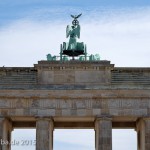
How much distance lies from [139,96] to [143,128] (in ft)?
7.70

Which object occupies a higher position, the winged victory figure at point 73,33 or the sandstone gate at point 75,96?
the winged victory figure at point 73,33

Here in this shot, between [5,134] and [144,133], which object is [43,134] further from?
[144,133]

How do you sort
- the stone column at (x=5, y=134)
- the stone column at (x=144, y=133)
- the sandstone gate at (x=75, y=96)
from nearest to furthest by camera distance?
the stone column at (x=144, y=133)
the stone column at (x=5, y=134)
the sandstone gate at (x=75, y=96)

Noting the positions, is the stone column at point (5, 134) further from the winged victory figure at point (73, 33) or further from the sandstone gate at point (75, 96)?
the winged victory figure at point (73, 33)

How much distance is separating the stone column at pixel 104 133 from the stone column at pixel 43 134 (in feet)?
11.5

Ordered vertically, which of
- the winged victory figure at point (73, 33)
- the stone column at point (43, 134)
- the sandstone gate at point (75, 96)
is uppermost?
the winged victory figure at point (73, 33)

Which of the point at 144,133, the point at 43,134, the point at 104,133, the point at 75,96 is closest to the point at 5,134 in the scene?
Result: the point at 43,134

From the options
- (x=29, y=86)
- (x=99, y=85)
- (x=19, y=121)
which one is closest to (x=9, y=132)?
(x=19, y=121)

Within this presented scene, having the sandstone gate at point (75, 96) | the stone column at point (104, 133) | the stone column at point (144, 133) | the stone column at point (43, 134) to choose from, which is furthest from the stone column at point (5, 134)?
the stone column at point (144, 133)

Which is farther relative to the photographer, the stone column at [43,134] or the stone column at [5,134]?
the stone column at [5,134]

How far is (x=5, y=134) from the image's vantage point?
163 ft

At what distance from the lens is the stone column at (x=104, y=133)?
48094mm

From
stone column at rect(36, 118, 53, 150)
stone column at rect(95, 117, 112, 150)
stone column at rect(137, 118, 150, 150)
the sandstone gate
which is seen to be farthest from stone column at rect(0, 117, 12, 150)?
stone column at rect(137, 118, 150, 150)

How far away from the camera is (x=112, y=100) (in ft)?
160
